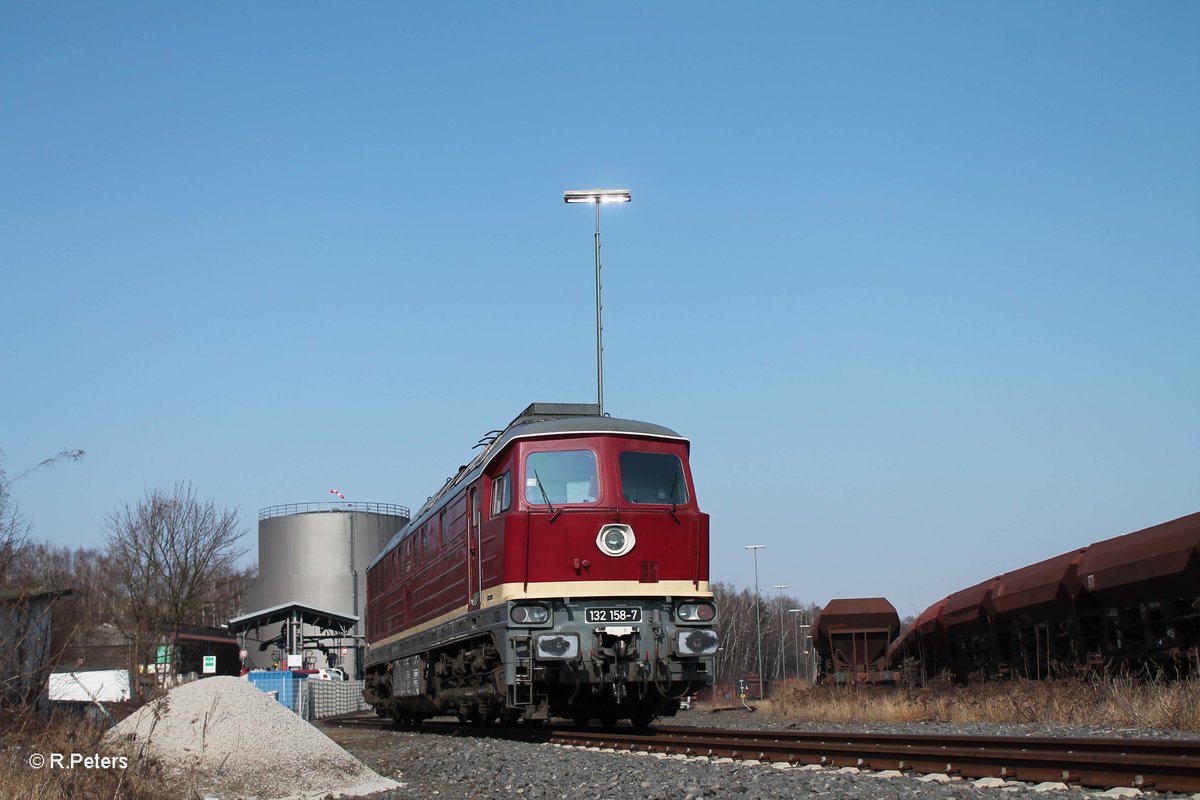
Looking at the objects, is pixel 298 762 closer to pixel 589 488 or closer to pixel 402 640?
pixel 589 488

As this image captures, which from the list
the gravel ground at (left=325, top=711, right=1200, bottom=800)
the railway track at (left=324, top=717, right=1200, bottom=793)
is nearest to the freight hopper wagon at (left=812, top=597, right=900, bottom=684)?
the gravel ground at (left=325, top=711, right=1200, bottom=800)

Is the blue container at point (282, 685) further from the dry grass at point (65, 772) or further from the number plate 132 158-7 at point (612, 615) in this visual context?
the dry grass at point (65, 772)

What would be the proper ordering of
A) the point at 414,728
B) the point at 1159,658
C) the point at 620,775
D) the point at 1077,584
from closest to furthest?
the point at 620,775
the point at 1159,658
the point at 1077,584
the point at 414,728

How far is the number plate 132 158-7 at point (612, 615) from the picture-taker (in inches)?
561

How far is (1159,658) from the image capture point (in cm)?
1812

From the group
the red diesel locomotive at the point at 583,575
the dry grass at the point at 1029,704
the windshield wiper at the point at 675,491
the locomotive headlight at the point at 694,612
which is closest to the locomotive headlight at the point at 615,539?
the red diesel locomotive at the point at 583,575

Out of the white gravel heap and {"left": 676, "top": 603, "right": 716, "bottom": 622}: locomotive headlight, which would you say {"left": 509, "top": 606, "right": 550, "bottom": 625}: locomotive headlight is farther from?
the white gravel heap

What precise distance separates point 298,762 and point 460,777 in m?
1.71

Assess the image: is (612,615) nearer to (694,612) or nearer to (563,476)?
(694,612)

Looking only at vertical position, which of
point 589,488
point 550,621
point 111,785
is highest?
point 589,488

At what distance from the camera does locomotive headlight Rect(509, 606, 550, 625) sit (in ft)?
46.0

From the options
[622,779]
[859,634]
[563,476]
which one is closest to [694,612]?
[563,476]

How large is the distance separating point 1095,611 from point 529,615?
1122cm

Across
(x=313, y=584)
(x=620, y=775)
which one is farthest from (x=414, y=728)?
(x=313, y=584)
